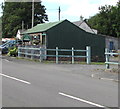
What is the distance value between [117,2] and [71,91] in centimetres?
6495

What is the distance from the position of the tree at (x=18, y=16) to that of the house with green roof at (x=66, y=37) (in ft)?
153

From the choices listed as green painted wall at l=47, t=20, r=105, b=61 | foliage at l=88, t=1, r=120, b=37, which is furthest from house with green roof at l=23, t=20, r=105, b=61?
foliage at l=88, t=1, r=120, b=37

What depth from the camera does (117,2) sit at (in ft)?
232

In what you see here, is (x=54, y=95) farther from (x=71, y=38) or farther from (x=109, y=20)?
(x=109, y=20)

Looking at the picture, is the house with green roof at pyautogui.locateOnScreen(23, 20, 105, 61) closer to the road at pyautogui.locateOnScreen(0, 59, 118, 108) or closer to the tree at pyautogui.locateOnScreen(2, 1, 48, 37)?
the road at pyautogui.locateOnScreen(0, 59, 118, 108)

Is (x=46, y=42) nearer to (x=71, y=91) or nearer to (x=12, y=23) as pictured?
(x=71, y=91)

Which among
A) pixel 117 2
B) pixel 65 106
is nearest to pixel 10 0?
pixel 117 2

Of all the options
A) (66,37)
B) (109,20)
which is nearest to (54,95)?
(66,37)

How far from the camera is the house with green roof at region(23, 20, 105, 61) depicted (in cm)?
2637

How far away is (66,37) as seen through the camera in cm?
2759

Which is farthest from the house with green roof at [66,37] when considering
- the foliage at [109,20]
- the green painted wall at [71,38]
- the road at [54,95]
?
the foliage at [109,20]

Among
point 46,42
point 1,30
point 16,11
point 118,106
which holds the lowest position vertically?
point 118,106

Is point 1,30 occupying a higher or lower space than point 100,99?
higher

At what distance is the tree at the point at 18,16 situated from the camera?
A: 7556 centimetres
